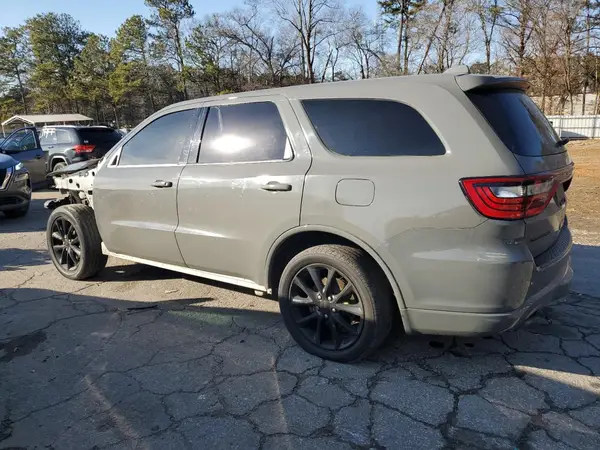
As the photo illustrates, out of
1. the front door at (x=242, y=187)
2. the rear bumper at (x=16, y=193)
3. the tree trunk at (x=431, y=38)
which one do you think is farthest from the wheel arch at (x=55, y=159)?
the tree trunk at (x=431, y=38)

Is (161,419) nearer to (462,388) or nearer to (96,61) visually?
(462,388)

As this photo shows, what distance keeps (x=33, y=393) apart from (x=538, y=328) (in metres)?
3.49

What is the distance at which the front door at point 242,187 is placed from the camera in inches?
118

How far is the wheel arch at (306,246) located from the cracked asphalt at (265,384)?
501mm

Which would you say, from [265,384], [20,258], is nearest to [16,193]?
[20,258]

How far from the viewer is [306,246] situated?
3166 mm

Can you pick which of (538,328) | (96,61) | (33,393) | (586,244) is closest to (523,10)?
(586,244)

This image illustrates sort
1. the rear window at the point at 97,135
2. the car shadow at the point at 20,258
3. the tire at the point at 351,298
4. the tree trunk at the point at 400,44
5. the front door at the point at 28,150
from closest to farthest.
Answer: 1. the tire at the point at 351,298
2. the car shadow at the point at 20,258
3. the front door at the point at 28,150
4. the rear window at the point at 97,135
5. the tree trunk at the point at 400,44

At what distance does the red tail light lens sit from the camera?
2299 mm

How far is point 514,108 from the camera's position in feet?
8.81

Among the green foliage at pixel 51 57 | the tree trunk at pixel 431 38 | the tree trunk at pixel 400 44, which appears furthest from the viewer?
the green foliage at pixel 51 57

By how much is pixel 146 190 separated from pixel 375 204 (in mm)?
2177

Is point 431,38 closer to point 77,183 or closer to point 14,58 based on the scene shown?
point 77,183

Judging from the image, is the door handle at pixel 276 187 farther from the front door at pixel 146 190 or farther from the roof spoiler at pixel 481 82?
A: the roof spoiler at pixel 481 82
